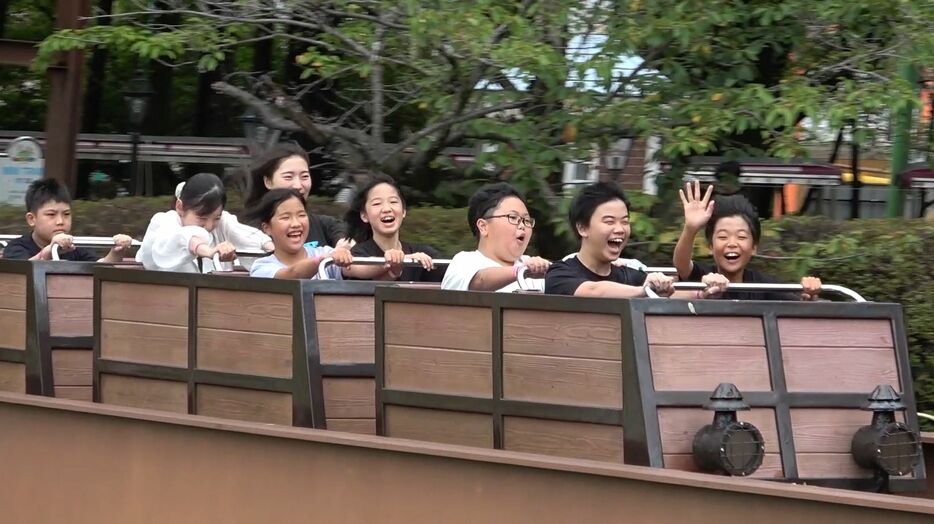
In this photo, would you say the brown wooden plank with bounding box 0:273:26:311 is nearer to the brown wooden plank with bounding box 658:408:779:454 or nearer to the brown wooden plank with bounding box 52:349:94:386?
the brown wooden plank with bounding box 52:349:94:386

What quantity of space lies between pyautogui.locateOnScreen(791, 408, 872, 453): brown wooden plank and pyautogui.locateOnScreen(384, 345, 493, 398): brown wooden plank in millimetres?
823

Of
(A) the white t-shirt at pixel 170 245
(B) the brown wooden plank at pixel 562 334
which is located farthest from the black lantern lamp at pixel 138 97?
(B) the brown wooden plank at pixel 562 334

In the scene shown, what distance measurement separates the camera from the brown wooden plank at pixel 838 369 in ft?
12.5

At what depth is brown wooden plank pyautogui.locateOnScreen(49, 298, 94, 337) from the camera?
5.05 m

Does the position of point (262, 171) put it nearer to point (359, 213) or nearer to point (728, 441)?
point (359, 213)

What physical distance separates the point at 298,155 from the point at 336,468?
2236 mm

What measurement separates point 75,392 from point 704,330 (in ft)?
8.08

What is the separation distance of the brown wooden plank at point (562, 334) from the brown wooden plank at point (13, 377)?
2086 mm

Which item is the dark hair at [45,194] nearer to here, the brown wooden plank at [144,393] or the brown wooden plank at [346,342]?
the brown wooden plank at [144,393]

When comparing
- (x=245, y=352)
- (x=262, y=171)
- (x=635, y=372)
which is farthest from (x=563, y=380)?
(x=262, y=171)

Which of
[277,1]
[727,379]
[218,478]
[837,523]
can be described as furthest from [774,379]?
[277,1]

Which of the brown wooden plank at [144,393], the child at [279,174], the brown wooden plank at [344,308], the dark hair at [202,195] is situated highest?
the child at [279,174]

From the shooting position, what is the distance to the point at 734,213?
4.93m

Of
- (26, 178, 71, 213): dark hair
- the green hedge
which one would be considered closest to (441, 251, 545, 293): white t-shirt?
the green hedge
